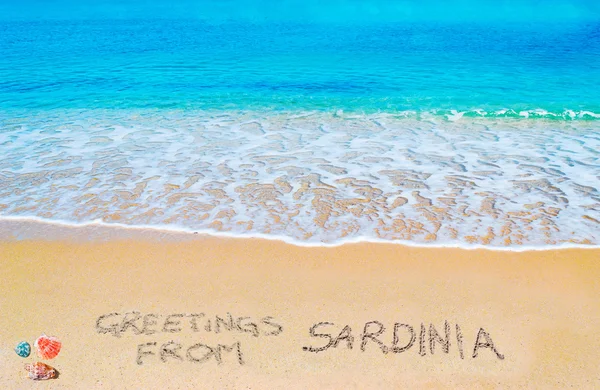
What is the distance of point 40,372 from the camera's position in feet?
11.1

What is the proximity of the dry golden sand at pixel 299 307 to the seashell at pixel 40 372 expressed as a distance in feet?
0.14

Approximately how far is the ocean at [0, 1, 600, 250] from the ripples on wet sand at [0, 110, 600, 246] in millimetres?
32

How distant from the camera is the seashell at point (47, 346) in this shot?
11.8 feet

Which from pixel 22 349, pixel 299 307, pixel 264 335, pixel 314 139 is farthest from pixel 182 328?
pixel 314 139

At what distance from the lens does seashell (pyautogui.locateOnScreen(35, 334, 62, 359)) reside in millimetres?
3600

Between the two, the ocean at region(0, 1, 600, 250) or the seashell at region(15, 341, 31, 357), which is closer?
the seashell at region(15, 341, 31, 357)

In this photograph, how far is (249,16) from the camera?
36.9 m

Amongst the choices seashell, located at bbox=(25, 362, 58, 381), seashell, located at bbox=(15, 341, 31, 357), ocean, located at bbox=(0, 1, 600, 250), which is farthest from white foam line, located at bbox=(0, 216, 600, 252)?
seashell, located at bbox=(25, 362, 58, 381)

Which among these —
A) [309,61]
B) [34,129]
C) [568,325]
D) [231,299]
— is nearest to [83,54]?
[309,61]

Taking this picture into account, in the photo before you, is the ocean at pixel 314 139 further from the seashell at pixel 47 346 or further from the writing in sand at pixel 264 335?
the seashell at pixel 47 346

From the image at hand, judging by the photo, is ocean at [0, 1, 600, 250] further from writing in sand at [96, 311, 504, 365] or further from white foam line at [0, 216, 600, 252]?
writing in sand at [96, 311, 504, 365]

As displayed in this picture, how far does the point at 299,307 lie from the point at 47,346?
6.08 feet

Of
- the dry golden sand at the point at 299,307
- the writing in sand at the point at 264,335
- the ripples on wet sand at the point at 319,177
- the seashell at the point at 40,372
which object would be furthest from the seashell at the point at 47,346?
the ripples on wet sand at the point at 319,177

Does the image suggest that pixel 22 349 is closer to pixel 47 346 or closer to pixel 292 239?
pixel 47 346
